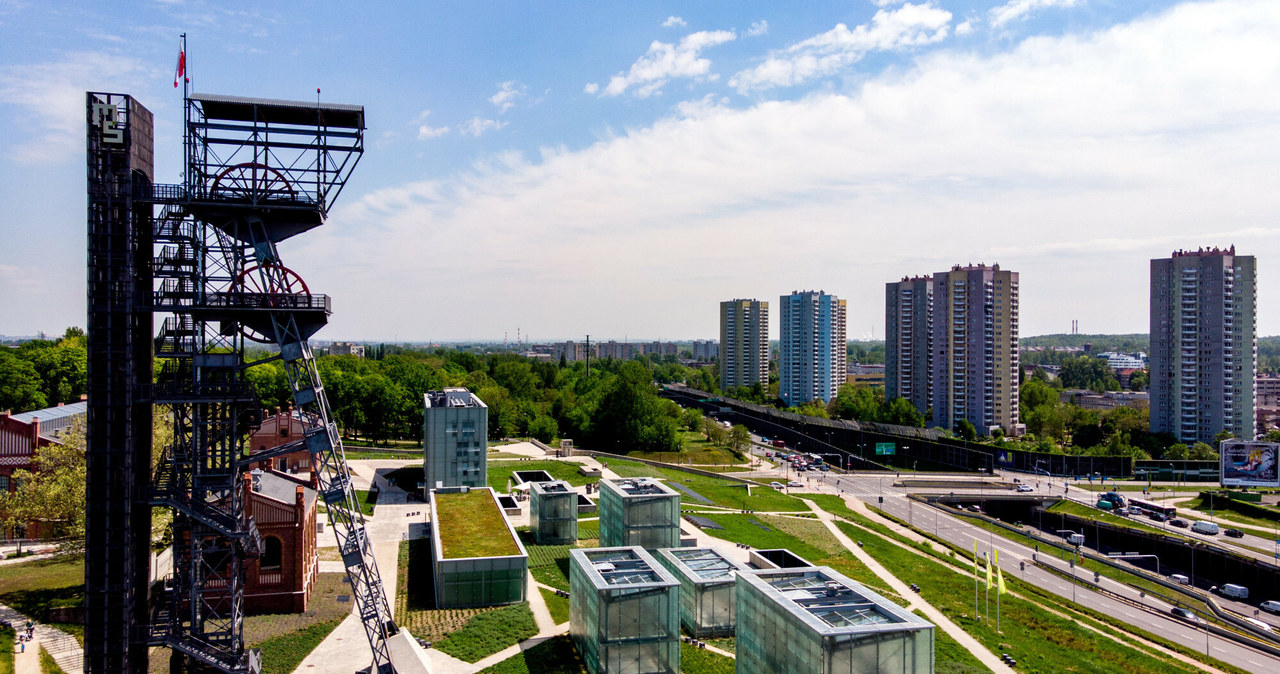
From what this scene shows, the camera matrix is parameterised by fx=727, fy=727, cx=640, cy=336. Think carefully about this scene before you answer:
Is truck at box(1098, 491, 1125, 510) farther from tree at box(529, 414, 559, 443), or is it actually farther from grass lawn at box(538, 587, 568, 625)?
tree at box(529, 414, 559, 443)

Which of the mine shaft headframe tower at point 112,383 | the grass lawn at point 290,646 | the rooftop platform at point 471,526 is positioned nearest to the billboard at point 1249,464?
the rooftop platform at point 471,526

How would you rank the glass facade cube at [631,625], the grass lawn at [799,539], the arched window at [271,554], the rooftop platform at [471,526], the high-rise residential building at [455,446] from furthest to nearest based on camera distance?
the high-rise residential building at [455,446]
the grass lawn at [799,539]
the rooftop platform at [471,526]
the arched window at [271,554]
the glass facade cube at [631,625]

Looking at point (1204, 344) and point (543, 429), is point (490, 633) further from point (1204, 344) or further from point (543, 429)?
point (1204, 344)

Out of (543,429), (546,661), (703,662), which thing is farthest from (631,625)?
(543,429)

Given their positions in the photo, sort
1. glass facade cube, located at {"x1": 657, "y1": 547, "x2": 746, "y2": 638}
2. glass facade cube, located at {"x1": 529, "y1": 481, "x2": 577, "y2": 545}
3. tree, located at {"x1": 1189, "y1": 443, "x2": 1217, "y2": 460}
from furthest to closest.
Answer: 1. tree, located at {"x1": 1189, "y1": 443, "x2": 1217, "y2": 460}
2. glass facade cube, located at {"x1": 529, "y1": 481, "x2": 577, "y2": 545}
3. glass facade cube, located at {"x1": 657, "y1": 547, "x2": 746, "y2": 638}

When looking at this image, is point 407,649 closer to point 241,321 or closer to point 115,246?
point 241,321

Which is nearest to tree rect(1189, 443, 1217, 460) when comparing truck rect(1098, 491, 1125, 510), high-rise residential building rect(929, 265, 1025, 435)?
truck rect(1098, 491, 1125, 510)

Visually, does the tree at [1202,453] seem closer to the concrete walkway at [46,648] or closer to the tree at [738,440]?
the tree at [738,440]
